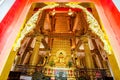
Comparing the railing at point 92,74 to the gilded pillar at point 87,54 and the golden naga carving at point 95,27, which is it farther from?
the gilded pillar at point 87,54

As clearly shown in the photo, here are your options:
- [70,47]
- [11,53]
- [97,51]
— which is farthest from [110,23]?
[70,47]

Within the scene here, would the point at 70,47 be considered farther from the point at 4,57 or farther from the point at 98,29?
the point at 4,57

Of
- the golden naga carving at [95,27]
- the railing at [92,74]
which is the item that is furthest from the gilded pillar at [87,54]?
the railing at [92,74]

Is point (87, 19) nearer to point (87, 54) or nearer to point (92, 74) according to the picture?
point (87, 54)

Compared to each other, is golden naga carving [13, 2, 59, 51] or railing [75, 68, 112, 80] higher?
golden naga carving [13, 2, 59, 51]

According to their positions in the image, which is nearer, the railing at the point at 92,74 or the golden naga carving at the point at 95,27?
the railing at the point at 92,74

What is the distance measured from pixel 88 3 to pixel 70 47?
3.09 ft

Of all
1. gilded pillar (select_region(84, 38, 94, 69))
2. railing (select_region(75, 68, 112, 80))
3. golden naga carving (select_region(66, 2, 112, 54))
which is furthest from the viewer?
gilded pillar (select_region(84, 38, 94, 69))

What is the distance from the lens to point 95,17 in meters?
1.75

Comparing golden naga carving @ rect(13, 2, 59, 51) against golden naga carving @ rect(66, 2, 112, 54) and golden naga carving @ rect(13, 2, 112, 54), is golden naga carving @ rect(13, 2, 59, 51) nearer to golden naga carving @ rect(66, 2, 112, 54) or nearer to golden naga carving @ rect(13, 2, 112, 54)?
golden naga carving @ rect(13, 2, 112, 54)

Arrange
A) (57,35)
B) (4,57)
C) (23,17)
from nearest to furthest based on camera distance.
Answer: (4,57) → (23,17) → (57,35)

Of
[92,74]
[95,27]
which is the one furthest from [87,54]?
[92,74]

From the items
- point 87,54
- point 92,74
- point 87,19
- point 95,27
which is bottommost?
point 92,74

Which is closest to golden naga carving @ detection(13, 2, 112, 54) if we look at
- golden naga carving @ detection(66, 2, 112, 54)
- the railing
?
golden naga carving @ detection(66, 2, 112, 54)
